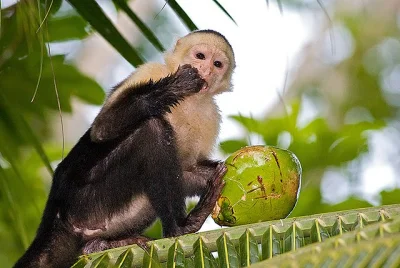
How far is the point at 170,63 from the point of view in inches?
142

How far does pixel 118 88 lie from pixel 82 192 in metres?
0.54

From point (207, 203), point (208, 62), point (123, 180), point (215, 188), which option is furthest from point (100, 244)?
point (208, 62)

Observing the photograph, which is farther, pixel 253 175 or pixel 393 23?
pixel 393 23

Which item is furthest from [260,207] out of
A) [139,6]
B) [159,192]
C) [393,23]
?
[393,23]

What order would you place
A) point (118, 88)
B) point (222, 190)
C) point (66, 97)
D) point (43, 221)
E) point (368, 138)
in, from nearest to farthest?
point (222, 190) < point (43, 221) < point (118, 88) < point (66, 97) < point (368, 138)

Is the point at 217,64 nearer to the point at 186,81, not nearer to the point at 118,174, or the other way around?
the point at 186,81

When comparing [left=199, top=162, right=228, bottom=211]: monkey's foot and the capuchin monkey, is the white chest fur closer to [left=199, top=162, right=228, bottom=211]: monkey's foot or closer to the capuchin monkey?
the capuchin monkey

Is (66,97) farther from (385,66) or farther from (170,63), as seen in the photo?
(385,66)

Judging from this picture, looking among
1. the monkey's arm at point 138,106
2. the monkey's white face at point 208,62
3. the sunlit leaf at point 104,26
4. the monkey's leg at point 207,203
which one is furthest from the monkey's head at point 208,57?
the sunlit leaf at point 104,26

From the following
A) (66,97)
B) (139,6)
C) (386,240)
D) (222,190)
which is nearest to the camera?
(386,240)

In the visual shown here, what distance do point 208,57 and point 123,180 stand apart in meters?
0.89

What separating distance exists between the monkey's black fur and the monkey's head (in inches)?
13.8

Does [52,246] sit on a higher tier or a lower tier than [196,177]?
lower

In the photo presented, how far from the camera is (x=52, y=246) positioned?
2.86 meters
